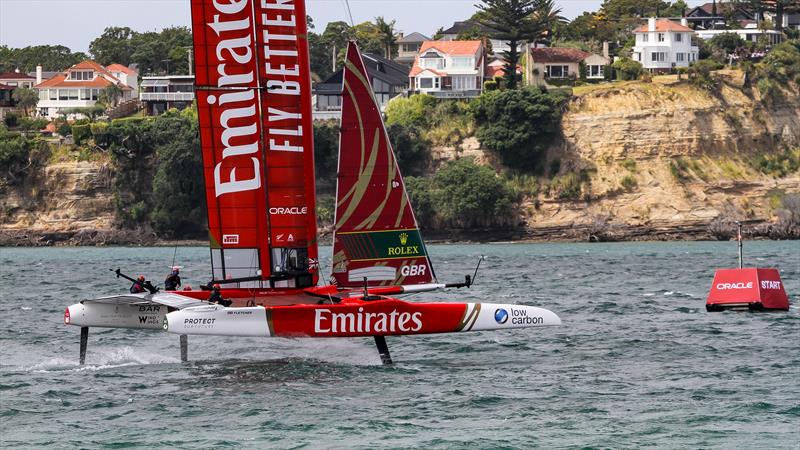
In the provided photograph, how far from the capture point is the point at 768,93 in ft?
310

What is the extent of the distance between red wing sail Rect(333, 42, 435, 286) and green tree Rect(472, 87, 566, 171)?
64850 mm

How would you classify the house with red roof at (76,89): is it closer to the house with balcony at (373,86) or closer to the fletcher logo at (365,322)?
the house with balcony at (373,86)

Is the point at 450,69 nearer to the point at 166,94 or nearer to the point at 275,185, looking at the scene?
the point at 166,94

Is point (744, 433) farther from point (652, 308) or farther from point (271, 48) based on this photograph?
point (652, 308)

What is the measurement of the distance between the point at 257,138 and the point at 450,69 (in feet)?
266

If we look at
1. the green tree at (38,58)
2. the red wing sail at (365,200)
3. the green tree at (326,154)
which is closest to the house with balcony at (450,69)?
the green tree at (326,154)

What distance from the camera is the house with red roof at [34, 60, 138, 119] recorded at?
118062mm

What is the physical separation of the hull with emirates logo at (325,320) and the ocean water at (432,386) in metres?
0.82

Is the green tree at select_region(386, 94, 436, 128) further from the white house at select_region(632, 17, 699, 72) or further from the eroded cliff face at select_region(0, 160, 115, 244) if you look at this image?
the eroded cliff face at select_region(0, 160, 115, 244)

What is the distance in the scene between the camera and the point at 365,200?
27.5 m

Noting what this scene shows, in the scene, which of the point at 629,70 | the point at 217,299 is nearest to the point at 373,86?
the point at 629,70

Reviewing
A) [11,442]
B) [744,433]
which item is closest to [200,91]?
[11,442]

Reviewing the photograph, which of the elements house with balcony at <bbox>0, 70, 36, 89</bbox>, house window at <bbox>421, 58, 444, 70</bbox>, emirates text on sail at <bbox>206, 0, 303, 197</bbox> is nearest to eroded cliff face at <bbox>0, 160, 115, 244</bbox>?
house window at <bbox>421, 58, 444, 70</bbox>

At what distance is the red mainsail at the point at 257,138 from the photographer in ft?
87.5
